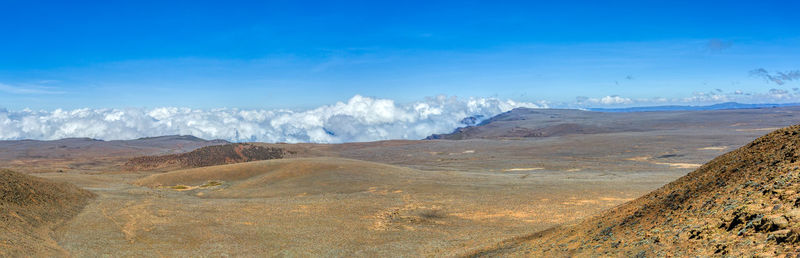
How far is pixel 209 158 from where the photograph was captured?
372 feet

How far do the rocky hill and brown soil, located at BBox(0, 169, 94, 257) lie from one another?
18.8 meters

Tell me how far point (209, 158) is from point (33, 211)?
92.4 metres

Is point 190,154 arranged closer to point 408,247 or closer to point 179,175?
point 179,175

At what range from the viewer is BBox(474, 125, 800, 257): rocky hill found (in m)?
10.2

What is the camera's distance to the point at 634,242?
13.3 metres

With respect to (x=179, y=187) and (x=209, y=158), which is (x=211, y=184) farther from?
(x=209, y=158)

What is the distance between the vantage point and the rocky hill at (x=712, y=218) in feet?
33.5

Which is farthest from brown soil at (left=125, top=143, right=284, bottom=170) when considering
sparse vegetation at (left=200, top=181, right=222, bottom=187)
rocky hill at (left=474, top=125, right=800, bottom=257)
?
rocky hill at (left=474, top=125, right=800, bottom=257)

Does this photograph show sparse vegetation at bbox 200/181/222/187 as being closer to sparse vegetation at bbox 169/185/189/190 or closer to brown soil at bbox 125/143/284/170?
sparse vegetation at bbox 169/185/189/190

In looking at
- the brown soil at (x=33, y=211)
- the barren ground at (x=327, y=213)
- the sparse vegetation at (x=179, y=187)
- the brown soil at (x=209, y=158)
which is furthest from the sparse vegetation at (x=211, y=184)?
the brown soil at (x=209, y=158)

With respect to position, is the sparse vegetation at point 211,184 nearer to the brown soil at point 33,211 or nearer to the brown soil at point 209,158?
the brown soil at point 33,211

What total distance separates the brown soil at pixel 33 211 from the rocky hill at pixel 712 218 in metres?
18.8

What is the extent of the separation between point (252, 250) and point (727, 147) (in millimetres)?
96324

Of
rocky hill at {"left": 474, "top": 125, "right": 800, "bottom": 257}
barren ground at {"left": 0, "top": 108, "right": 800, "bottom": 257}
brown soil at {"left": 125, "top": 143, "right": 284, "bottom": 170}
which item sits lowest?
brown soil at {"left": 125, "top": 143, "right": 284, "bottom": 170}
